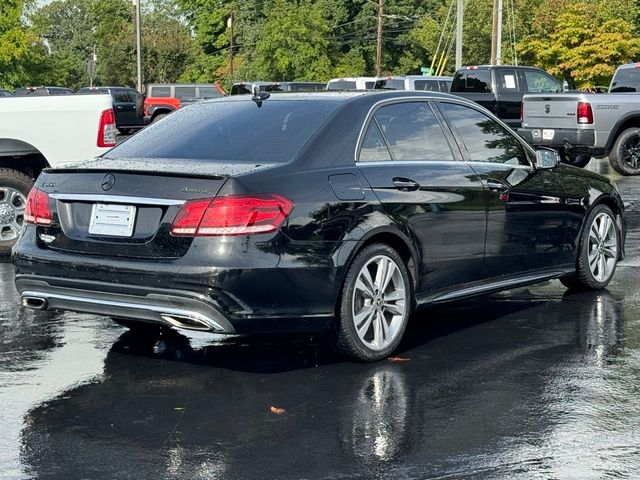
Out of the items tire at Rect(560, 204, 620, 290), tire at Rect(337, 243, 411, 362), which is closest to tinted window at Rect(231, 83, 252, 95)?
tire at Rect(560, 204, 620, 290)

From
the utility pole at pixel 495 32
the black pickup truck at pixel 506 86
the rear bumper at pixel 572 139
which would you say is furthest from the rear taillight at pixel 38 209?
the utility pole at pixel 495 32

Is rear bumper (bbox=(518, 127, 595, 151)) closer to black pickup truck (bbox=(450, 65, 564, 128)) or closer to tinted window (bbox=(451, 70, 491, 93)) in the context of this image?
black pickup truck (bbox=(450, 65, 564, 128))

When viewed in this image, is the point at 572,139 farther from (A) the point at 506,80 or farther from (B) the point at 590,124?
(A) the point at 506,80

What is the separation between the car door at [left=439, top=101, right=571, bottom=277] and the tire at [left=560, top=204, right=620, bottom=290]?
401 mm

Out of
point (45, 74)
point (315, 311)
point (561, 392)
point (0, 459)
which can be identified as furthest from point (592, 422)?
point (45, 74)

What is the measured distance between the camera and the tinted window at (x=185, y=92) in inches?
1863

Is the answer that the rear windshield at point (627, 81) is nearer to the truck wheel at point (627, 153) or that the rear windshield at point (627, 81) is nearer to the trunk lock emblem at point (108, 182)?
the truck wheel at point (627, 153)

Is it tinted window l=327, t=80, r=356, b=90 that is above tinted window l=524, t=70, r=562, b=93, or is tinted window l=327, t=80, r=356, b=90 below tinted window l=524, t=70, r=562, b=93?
below

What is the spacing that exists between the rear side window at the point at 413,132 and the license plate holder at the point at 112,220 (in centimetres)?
168

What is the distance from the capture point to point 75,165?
656 cm

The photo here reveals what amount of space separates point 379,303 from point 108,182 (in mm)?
1685

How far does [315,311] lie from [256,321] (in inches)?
14.9

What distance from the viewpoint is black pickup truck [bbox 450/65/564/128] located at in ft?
93.9

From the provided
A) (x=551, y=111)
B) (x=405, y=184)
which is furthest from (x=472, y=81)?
(x=405, y=184)
